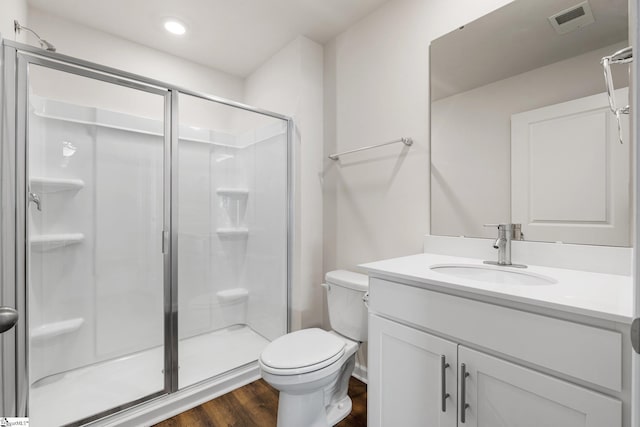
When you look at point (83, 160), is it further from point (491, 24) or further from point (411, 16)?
point (491, 24)

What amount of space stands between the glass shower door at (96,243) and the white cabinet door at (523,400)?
1609mm

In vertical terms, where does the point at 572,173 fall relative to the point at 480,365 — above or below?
above

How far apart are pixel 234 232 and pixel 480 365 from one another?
1926 millimetres

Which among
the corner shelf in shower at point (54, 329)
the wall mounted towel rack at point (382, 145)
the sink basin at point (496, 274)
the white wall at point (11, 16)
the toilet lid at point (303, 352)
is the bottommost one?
the corner shelf in shower at point (54, 329)

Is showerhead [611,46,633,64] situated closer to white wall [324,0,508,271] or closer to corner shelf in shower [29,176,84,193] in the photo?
white wall [324,0,508,271]

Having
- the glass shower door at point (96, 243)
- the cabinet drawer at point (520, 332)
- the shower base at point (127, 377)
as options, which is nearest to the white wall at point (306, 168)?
the shower base at point (127, 377)

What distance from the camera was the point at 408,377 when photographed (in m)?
1.05

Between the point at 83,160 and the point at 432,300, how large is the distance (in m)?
2.14

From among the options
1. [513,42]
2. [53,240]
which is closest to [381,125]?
[513,42]

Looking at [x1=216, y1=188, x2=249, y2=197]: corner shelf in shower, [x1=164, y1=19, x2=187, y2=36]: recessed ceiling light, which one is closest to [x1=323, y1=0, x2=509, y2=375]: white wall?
[x1=216, y1=188, x2=249, y2=197]: corner shelf in shower

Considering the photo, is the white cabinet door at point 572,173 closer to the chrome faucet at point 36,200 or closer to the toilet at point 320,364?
the toilet at point 320,364

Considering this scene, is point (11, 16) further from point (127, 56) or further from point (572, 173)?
point (572, 173)

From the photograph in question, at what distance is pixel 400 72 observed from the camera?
5.57 feet

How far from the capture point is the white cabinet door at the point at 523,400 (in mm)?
686
